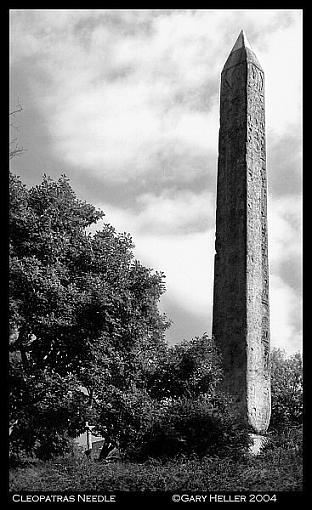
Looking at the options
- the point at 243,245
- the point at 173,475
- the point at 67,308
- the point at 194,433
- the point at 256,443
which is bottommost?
the point at 173,475

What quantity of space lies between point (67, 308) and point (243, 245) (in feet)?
14.7

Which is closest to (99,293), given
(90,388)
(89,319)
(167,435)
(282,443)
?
(89,319)

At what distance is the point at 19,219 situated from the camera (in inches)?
728

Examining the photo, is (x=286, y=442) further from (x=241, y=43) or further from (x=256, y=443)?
(x=241, y=43)

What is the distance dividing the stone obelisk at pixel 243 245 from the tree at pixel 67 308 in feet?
8.11

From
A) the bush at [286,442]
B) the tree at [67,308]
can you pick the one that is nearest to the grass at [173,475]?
the bush at [286,442]

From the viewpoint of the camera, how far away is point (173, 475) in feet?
46.8

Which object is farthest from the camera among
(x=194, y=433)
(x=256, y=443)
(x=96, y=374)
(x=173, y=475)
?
(x=96, y=374)

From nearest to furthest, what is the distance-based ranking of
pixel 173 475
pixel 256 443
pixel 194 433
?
pixel 173 475 → pixel 194 433 → pixel 256 443

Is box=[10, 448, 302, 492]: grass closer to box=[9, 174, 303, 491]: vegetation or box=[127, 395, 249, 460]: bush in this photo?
box=[9, 174, 303, 491]: vegetation

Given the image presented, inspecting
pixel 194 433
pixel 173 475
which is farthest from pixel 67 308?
pixel 173 475
